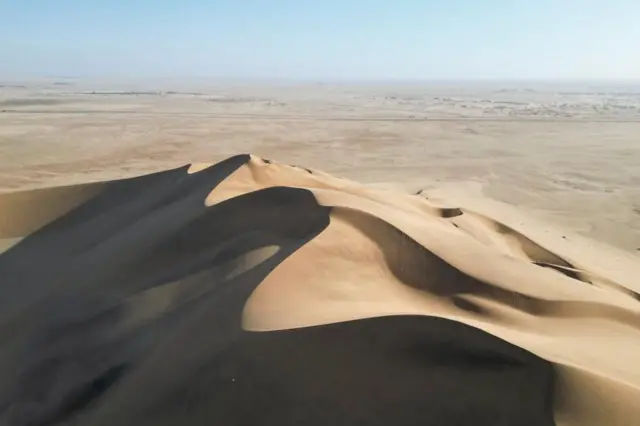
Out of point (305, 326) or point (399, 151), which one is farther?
point (399, 151)

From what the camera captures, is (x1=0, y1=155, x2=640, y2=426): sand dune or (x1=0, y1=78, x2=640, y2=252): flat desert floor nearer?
(x1=0, y1=155, x2=640, y2=426): sand dune

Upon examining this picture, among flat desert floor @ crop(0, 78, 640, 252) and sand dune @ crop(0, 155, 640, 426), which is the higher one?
sand dune @ crop(0, 155, 640, 426)

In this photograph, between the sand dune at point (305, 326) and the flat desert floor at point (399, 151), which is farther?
the flat desert floor at point (399, 151)

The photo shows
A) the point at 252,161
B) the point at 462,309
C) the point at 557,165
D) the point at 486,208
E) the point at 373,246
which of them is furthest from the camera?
the point at 557,165

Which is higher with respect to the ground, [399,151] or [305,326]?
[305,326]

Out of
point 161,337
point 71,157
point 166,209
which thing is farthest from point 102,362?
point 71,157

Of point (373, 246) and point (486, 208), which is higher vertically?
point (373, 246)

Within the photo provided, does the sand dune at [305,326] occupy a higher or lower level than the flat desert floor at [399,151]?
higher

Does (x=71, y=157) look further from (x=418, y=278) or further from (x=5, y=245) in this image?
(x=418, y=278)
